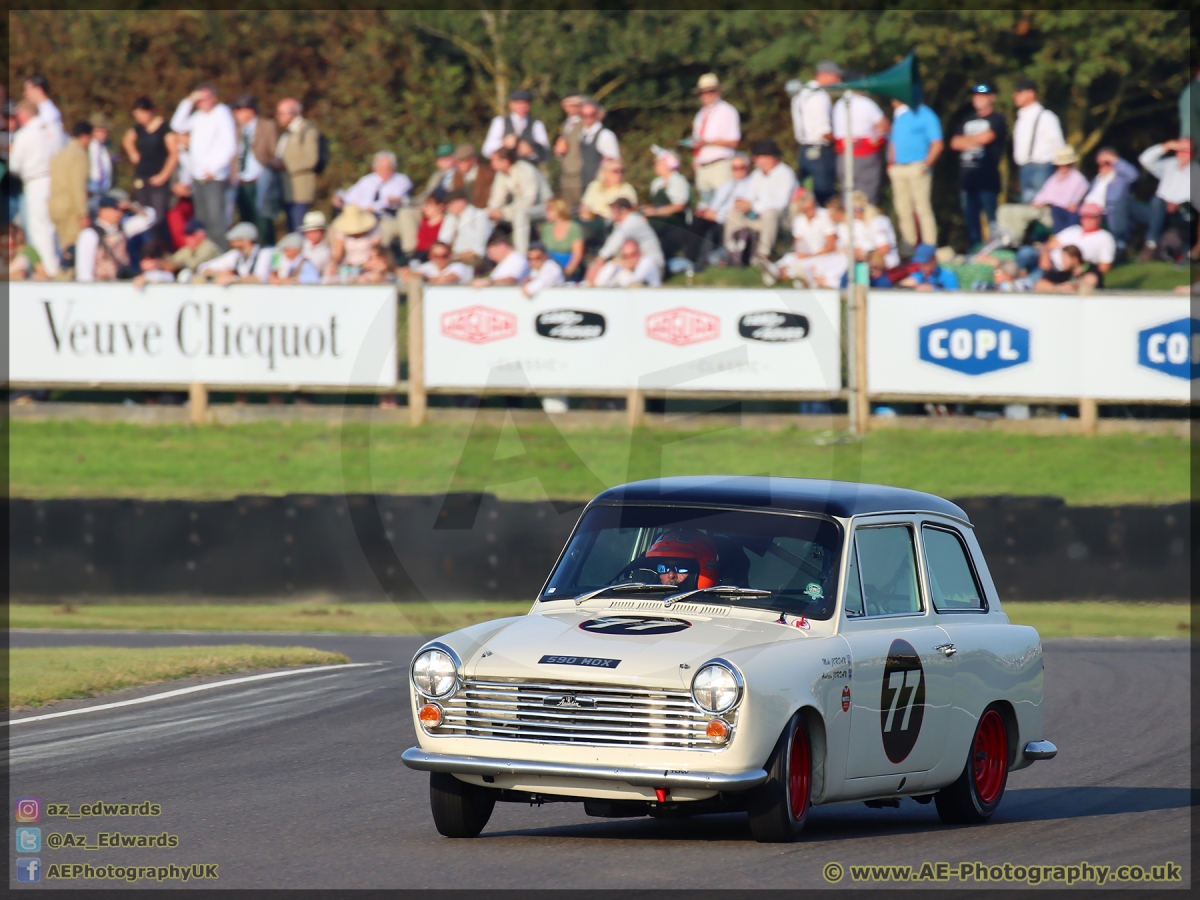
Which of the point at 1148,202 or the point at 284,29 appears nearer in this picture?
the point at 1148,202

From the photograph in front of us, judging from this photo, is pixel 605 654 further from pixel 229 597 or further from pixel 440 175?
pixel 440 175

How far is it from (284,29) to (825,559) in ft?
81.5

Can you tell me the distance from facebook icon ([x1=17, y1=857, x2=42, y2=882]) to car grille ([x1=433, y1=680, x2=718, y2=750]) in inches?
67.7

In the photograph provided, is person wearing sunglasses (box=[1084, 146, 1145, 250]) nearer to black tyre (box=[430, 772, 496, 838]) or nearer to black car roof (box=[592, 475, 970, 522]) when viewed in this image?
black car roof (box=[592, 475, 970, 522])

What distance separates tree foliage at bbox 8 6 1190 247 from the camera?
2823 centimetres

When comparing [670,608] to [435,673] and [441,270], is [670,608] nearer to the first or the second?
[435,673]

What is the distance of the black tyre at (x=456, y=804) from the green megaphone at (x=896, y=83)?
52.6 ft

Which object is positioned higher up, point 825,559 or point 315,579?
point 825,559

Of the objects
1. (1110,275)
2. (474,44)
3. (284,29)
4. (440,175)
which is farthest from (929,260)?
(284,29)

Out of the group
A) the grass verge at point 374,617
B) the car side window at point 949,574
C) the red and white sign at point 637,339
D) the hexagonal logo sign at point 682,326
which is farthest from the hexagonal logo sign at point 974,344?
the car side window at point 949,574

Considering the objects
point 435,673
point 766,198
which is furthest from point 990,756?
point 766,198

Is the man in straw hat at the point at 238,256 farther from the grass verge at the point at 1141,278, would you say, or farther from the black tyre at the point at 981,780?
the black tyre at the point at 981,780

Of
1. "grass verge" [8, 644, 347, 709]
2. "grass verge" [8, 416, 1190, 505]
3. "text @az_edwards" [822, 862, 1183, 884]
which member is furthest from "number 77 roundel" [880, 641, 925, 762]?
"grass verge" [8, 416, 1190, 505]

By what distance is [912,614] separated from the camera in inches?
315
